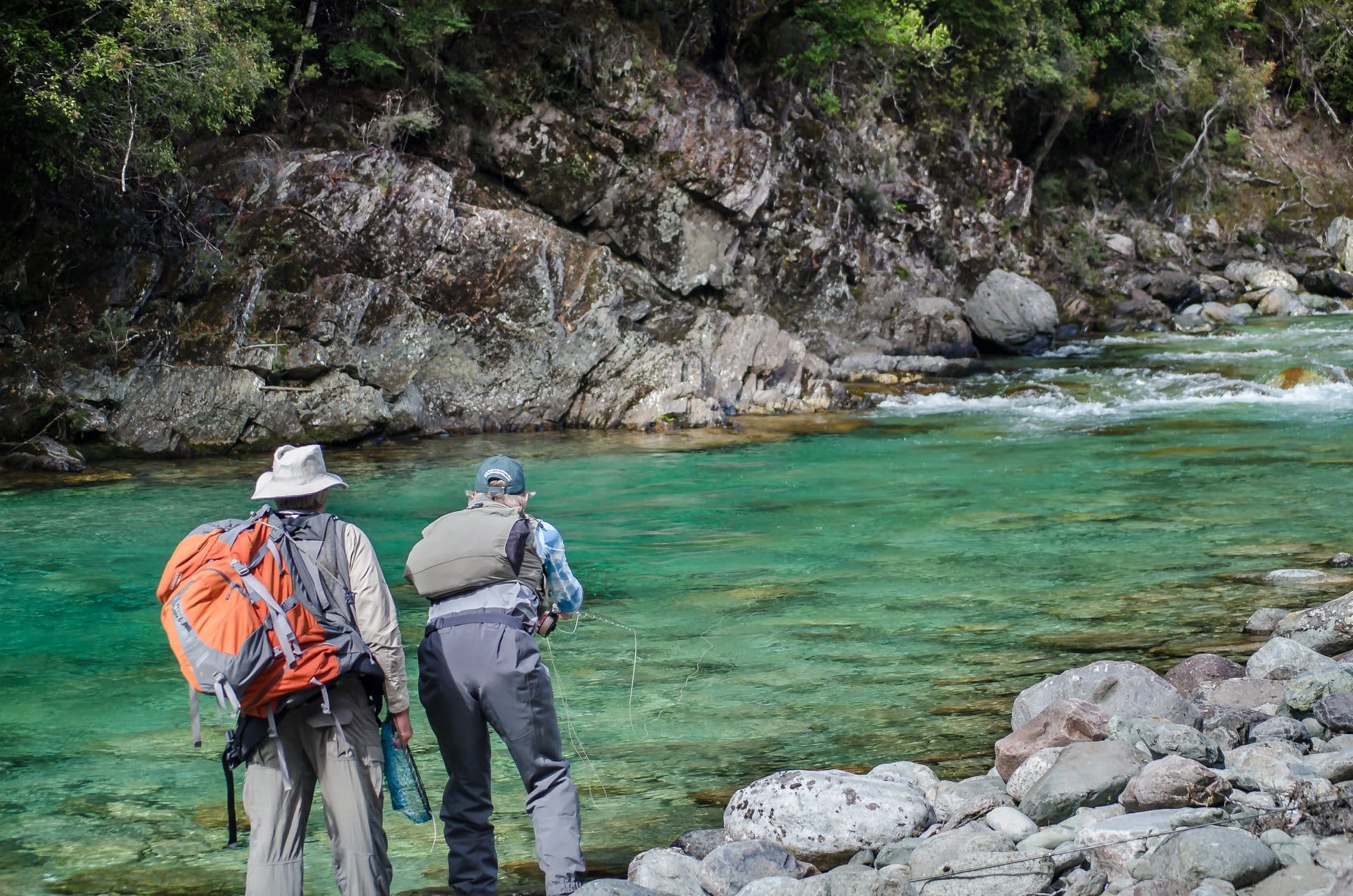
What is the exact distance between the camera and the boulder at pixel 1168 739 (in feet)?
17.6

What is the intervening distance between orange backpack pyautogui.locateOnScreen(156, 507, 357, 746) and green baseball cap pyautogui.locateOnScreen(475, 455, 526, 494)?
0.93 meters

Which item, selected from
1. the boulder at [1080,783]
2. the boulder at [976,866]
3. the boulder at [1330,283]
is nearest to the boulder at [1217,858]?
the boulder at [976,866]

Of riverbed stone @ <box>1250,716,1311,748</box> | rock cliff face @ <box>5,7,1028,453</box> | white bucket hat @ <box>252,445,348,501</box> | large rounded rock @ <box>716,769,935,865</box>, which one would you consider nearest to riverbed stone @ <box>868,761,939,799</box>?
large rounded rock @ <box>716,769,935,865</box>

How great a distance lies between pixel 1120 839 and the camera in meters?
4.52

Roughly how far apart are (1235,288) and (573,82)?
2066 cm

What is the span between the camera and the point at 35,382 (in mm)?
17297

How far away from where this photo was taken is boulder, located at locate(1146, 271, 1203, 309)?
103 ft

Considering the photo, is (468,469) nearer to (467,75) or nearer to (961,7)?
(467,75)

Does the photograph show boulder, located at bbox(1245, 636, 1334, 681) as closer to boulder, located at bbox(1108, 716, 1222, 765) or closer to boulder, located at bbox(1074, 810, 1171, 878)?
boulder, located at bbox(1108, 716, 1222, 765)

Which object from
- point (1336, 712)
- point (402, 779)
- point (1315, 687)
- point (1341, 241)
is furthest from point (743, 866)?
point (1341, 241)

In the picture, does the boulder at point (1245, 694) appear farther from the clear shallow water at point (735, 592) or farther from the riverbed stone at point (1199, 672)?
the clear shallow water at point (735, 592)

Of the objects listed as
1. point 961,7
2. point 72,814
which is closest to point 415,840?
point 72,814

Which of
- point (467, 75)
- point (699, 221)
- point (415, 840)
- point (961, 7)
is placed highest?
point (961, 7)

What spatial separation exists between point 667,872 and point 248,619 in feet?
6.98
